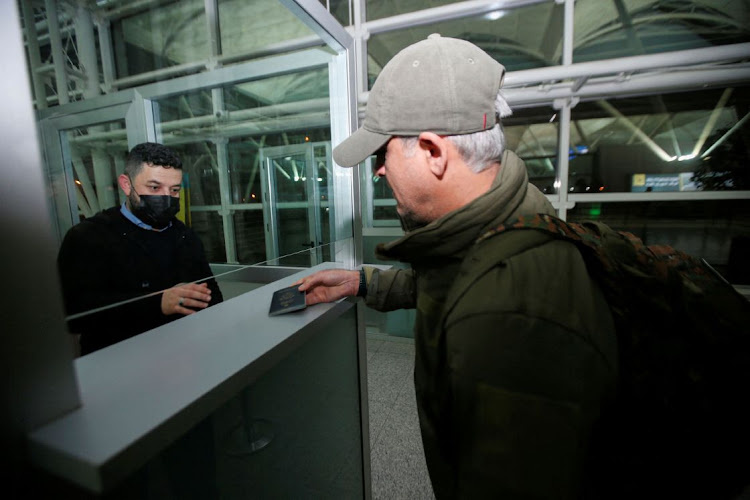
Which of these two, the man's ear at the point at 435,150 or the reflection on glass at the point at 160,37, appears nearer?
the man's ear at the point at 435,150

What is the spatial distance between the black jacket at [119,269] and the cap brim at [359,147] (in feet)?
1.88

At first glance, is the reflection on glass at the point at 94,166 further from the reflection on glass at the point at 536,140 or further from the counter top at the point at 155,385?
the reflection on glass at the point at 536,140

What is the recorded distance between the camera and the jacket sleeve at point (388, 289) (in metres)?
1.18

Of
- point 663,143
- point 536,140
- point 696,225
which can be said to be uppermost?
point 536,140

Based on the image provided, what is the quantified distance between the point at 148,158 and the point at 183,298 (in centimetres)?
67

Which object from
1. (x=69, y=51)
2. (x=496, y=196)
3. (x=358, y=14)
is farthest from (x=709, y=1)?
(x=69, y=51)

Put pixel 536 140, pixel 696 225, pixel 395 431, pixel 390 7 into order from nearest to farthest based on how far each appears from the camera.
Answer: pixel 395 431, pixel 390 7, pixel 696 225, pixel 536 140

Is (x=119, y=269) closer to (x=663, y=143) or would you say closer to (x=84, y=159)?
(x=84, y=159)

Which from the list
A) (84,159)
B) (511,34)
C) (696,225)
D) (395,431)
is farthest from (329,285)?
(696,225)

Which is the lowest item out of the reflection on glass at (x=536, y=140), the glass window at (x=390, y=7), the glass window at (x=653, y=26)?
the reflection on glass at (x=536, y=140)

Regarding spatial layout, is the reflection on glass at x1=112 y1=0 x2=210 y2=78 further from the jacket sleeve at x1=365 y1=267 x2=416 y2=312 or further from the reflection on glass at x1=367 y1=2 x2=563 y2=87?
the jacket sleeve at x1=365 y1=267 x2=416 y2=312

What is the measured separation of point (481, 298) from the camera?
1.95 ft

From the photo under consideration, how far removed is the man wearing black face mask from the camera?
42.8 inches

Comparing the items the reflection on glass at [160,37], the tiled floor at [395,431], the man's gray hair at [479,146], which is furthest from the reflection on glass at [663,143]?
the reflection on glass at [160,37]
